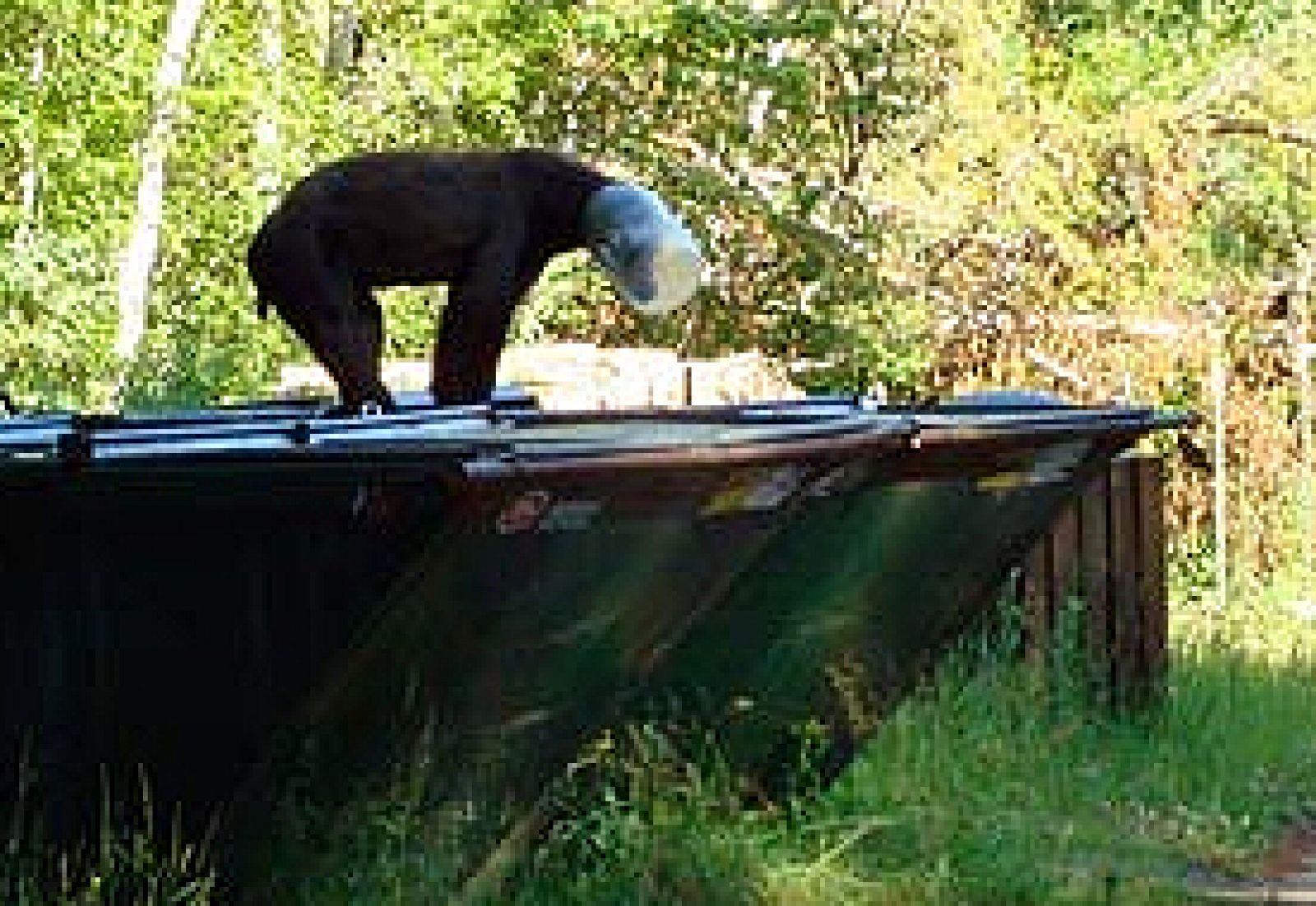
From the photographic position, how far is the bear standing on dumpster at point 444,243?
798 cm

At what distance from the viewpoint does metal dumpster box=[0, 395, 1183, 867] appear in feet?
19.6

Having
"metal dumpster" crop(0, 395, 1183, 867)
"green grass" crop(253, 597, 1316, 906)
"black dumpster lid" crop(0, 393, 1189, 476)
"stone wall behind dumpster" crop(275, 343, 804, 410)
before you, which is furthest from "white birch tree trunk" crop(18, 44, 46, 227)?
"metal dumpster" crop(0, 395, 1183, 867)

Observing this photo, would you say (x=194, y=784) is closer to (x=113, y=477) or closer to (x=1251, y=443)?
(x=113, y=477)

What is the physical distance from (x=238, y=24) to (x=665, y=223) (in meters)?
17.8

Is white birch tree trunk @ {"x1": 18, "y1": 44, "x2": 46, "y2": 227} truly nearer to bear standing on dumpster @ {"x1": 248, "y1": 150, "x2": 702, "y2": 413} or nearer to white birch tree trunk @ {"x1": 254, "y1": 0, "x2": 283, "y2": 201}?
white birch tree trunk @ {"x1": 254, "y1": 0, "x2": 283, "y2": 201}

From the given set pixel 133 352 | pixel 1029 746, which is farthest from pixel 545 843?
pixel 133 352

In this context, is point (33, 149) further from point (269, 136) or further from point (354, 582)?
→ point (354, 582)

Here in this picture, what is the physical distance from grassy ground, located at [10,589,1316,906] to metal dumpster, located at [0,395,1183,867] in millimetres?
246

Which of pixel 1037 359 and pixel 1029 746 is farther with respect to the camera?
pixel 1037 359

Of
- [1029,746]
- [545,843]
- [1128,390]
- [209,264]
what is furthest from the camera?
[209,264]

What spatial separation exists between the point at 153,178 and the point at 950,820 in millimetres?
14713

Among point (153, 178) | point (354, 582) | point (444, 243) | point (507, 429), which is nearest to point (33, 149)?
point (153, 178)

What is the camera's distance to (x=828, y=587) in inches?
338

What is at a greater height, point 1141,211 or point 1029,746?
point 1141,211
